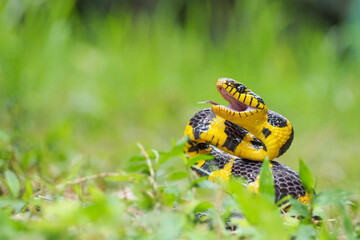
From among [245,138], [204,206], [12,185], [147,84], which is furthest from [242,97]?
[147,84]

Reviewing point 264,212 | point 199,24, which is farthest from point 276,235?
point 199,24

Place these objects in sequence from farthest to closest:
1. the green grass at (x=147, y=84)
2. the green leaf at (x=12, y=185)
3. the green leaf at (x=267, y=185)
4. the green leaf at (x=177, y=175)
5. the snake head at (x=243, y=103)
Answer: the green grass at (x=147, y=84) → the snake head at (x=243, y=103) → the green leaf at (x=12, y=185) → the green leaf at (x=177, y=175) → the green leaf at (x=267, y=185)

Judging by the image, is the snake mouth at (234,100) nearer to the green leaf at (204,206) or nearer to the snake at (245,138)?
the snake at (245,138)

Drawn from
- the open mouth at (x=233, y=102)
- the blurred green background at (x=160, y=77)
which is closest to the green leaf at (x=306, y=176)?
the open mouth at (x=233, y=102)

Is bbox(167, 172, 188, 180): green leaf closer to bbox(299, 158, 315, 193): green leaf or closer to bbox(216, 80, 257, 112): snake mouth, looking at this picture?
bbox(299, 158, 315, 193): green leaf

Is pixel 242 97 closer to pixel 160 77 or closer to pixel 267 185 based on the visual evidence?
pixel 267 185

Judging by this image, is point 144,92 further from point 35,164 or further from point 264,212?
point 264,212
